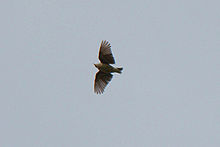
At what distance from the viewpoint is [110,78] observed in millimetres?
28500

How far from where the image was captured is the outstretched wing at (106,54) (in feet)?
87.8

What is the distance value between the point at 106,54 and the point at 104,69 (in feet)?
3.84

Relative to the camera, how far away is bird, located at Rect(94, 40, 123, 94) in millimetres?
26828

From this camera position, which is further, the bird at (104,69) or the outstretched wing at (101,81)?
the outstretched wing at (101,81)

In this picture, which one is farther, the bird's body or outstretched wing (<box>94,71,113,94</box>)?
outstretched wing (<box>94,71,113,94</box>)

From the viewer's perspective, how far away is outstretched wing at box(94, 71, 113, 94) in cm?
2848

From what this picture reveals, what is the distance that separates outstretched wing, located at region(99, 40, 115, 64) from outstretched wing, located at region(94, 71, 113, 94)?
1325mm

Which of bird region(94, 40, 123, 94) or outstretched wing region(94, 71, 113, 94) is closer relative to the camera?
bird region(94, 40, 123, 94)

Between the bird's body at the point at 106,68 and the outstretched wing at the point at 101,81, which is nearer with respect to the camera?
the bird's body at the point at 106,68

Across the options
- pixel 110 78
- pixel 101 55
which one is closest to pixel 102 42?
pixel 101 55

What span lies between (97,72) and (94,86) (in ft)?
2.72

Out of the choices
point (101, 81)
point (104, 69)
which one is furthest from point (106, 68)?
point (101, 81)

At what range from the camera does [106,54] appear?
2694 cm

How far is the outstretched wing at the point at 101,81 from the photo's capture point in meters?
28.5
